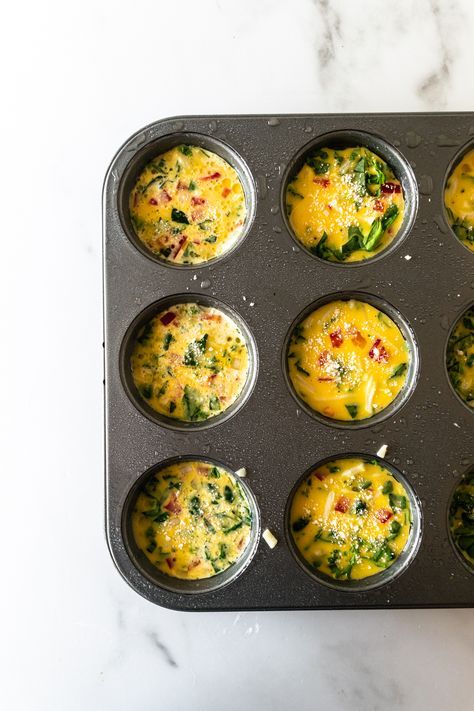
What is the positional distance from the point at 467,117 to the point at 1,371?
2.00 metres

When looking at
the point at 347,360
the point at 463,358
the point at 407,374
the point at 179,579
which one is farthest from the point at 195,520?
the point at 463,358

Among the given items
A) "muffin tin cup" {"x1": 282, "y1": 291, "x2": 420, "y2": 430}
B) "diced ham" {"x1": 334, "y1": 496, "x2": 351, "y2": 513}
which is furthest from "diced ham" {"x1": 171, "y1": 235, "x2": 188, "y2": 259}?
"diced ham" {"x1": 334, "y1": 496, "x2": 351, "y2": 513}

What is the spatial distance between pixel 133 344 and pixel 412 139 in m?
1.20

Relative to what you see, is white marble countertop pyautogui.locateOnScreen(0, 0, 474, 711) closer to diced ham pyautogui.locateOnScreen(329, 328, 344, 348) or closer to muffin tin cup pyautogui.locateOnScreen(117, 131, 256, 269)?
muffin tin cup pyautogui.locateOnScreen(117, 131, 256, 269)

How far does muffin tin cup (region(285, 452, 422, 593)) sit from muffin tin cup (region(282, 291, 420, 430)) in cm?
12

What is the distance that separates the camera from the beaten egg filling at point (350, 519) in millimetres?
2393

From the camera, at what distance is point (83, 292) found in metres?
2.74

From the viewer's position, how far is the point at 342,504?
240cm

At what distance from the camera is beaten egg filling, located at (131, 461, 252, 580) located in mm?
2414

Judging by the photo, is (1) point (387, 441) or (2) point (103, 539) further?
(2) point (103, 539)

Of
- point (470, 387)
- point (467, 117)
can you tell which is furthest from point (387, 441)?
point (467, 117)

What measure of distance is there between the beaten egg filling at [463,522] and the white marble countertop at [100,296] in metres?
0.42
